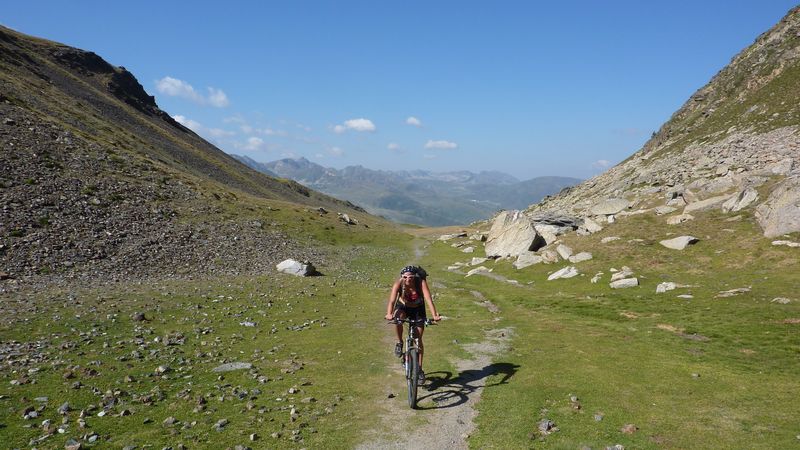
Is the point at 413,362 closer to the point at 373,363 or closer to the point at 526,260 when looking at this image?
the point at 373,363

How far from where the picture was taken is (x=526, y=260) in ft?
179

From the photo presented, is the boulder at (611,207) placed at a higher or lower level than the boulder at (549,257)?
higher

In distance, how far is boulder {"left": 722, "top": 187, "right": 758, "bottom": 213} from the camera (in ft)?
154

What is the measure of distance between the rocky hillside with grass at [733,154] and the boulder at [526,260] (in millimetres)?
10979

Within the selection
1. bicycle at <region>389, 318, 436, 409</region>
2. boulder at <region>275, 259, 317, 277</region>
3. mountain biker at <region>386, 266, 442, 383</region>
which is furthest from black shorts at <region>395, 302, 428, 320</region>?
boulder at <region>275, 259, 317, 277</region>

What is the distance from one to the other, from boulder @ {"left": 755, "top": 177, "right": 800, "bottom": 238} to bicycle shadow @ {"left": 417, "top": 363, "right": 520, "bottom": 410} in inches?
→ 1367

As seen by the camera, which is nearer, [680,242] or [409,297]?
[409,297]

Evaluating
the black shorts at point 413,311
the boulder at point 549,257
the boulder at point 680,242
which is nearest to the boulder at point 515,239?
the boulder at point 549,257

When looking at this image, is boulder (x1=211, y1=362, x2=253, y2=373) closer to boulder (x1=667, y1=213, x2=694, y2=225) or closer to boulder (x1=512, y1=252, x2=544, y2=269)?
boulder (x1=512, y1=252, x2=544, y2=269)

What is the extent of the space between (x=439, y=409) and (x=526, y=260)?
4184 cm

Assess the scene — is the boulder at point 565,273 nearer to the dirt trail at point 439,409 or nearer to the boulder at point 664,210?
the boulder at point 664,210

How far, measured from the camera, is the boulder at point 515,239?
6047 cm

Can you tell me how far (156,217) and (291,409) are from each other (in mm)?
50942

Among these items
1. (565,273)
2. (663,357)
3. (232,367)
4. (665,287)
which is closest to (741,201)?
(565,273)
